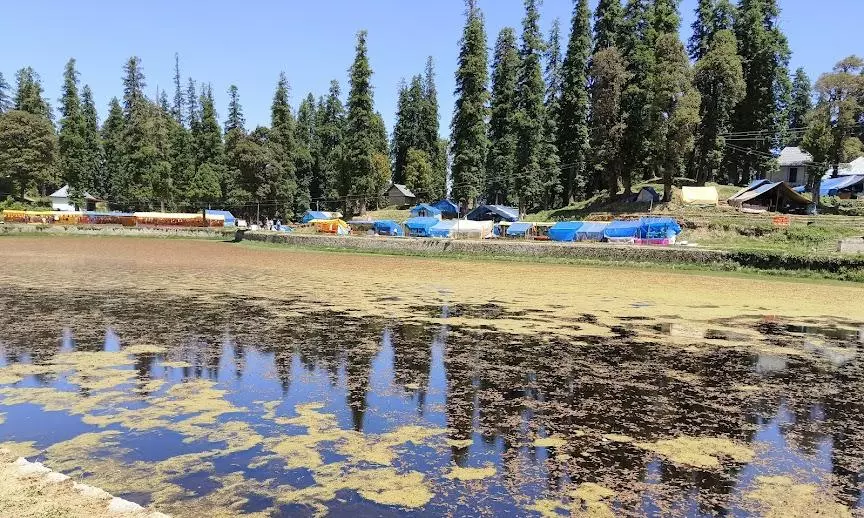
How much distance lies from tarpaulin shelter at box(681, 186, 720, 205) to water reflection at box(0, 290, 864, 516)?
122 feet

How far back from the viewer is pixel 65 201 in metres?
84.6

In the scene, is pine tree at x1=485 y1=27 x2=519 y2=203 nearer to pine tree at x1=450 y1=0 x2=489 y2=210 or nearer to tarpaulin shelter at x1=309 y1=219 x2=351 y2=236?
pine tree at x1=450 y1=0 x2=489 y2=210

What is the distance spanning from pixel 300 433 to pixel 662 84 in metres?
47.1

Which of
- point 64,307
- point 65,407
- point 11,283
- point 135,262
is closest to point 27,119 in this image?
point 135,262

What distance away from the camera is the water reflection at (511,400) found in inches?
250

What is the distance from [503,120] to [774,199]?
1188 inches

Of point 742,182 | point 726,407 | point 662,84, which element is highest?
point 662,84

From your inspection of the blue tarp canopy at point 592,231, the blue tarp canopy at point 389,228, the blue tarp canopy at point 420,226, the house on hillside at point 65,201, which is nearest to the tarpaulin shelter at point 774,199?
the blue tarp canopy at point 592,231

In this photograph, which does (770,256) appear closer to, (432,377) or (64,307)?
(432,377)

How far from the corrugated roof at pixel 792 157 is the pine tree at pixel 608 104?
24.4 m

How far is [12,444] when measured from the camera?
6.77 m

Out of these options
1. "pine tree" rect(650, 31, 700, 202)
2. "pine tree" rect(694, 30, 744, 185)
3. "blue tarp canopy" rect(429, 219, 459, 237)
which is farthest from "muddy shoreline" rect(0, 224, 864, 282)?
"pine tree" rect(694, 30, 744, 185)

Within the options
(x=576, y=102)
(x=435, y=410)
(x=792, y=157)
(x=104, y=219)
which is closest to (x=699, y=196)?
(x=576, y=102)

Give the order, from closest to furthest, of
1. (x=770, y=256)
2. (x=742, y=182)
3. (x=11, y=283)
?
(x=11, y=283) < (x=770, y=256) < (x=742, y=182)
